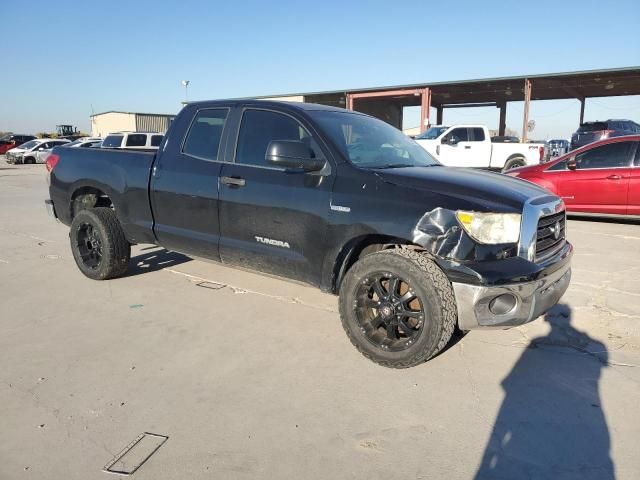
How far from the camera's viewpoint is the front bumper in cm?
293

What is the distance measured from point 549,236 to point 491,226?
2.20 feet

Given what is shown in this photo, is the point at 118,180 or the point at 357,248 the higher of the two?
the point at 118,180

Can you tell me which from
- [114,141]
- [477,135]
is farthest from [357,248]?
[114,141]

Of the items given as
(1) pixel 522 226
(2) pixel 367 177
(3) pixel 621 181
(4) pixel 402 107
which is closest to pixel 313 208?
(2) pixel 367 177

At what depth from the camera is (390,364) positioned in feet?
10.6

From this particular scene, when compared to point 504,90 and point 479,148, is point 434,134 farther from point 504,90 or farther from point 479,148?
point 504,90

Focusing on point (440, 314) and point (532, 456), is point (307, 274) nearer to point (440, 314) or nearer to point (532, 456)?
point (440, 314)

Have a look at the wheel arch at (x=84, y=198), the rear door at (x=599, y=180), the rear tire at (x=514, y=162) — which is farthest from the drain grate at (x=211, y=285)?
the rear tire at (x=514, y=162)

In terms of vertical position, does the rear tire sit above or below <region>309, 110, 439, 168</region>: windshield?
below

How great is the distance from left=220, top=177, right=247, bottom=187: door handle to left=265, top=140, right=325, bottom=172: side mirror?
540mm

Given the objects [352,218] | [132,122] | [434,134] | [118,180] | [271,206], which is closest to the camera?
[352,218]

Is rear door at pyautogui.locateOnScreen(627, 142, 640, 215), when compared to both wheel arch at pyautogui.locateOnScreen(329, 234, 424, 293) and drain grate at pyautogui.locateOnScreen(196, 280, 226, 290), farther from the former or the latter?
drain grate at pyautogui.locateOnScreen(196, 280, 226, 290)

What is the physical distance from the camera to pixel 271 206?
3750 millimetres

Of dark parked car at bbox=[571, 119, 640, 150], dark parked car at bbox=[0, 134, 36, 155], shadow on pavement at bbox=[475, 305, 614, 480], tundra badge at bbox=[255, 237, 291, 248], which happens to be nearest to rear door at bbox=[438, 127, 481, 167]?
dark parked car at bbox=[571, 119, 640, 150]
